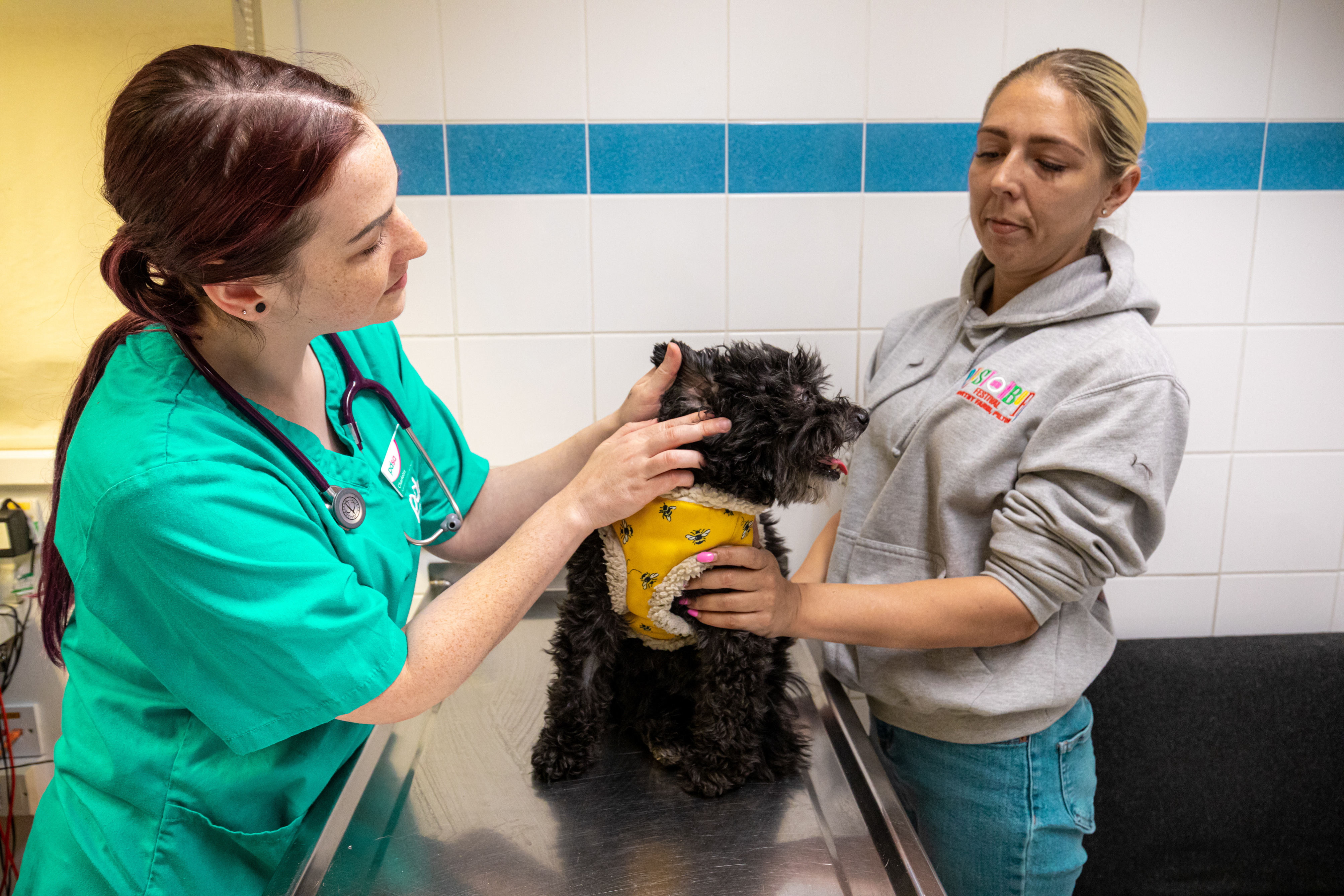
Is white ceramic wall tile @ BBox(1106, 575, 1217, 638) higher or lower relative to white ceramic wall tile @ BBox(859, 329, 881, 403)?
lower

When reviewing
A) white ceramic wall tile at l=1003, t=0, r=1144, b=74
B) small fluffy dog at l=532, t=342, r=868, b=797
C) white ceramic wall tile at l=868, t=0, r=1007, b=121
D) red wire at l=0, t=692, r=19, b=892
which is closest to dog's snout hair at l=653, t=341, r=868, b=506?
small fluffy dog at l=532, t=342, r=868, b=797

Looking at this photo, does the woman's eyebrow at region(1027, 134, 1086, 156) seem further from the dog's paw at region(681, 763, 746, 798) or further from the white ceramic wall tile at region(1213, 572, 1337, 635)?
the white ceramic wall tile at region(1213, 572, 1337, 635)

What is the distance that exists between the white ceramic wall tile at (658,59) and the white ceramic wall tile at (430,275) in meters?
0.43

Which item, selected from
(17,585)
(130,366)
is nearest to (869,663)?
(130,366)

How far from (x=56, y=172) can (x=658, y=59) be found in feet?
4.73

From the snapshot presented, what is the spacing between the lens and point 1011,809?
1338mm

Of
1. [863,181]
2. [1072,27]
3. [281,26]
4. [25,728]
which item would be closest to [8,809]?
[25,728]

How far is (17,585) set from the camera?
1.93 meters

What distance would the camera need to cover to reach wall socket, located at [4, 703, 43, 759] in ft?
6.45

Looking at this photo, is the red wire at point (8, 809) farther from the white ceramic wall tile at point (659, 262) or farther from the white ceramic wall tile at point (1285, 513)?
the white ceramic wall tile at point (1285, 513)

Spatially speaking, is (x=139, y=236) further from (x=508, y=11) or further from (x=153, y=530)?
(x=508, y=11)

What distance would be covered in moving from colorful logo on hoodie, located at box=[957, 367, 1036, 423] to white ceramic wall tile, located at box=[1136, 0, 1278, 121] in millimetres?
1009

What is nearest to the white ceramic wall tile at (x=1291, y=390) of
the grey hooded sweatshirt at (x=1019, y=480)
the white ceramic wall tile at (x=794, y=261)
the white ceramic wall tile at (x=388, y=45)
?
the grey hooded sweatshirt at (x=1019, y=480)

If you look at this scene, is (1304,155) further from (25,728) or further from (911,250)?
(25,728)
